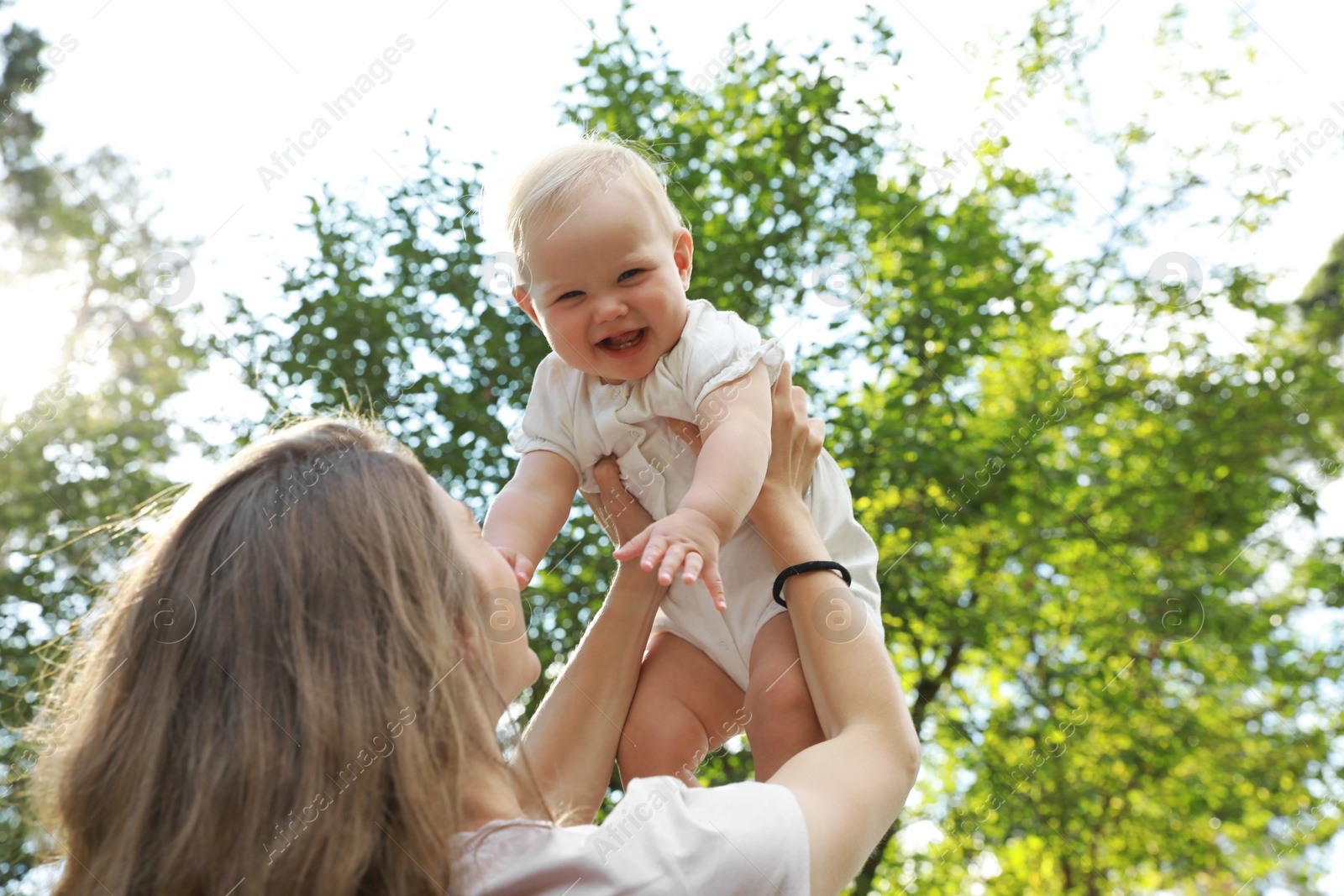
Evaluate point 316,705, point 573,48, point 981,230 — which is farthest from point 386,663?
point 981,230

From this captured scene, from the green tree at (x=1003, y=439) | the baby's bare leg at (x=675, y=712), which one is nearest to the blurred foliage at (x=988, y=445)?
the green tree at (x=1003, y=439)

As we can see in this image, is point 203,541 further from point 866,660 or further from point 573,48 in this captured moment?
point 573,48

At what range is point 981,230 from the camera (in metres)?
8.43

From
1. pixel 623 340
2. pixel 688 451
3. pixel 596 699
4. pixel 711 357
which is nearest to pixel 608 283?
pixel 623 340

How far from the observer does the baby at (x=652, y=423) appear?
206 centimetres

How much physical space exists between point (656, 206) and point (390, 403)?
5051mm

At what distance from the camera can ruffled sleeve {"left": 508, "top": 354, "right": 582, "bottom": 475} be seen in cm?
226

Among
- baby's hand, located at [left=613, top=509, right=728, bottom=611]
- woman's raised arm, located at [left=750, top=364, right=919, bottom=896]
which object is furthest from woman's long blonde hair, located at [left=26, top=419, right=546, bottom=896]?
woman's raised arm, located at [left=750, top=364, right=919, bottom=896]

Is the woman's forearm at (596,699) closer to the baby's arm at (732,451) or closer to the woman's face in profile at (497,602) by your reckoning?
the baby's arm at (732,451)

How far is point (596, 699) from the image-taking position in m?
2.09

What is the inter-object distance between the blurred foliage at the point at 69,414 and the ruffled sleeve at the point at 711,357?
3.35ft

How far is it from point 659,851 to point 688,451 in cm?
102

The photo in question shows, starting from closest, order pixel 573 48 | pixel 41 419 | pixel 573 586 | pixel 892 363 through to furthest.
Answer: pixel 573 586, pixel 573 48, pixel 892 363, pixel 41 419

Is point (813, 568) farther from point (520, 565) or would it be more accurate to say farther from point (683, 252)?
point (683, 252)
